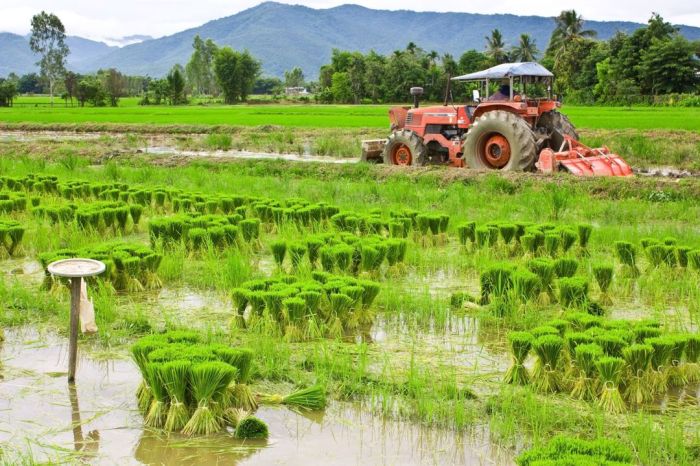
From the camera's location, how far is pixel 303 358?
203 inches

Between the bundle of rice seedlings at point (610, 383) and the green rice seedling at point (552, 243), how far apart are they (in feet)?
11.2

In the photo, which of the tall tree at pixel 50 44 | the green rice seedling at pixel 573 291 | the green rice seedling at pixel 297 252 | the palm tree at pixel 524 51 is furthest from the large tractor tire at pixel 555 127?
the tall tree at pixel 50 44

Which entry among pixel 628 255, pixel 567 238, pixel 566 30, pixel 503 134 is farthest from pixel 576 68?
pixel 628 255

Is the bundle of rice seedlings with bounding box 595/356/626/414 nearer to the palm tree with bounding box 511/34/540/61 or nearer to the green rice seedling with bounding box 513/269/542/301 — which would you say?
the green rice seedling with bounding box 513/269/542/301

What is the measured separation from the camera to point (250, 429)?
4.05m

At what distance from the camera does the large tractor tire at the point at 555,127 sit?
14477 mm

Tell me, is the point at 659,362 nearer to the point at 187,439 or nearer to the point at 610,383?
the point at 610,383

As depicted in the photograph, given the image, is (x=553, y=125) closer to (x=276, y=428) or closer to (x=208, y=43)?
(x=276, y=428)

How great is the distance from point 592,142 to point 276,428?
48.1ft

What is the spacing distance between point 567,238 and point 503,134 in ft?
19.6

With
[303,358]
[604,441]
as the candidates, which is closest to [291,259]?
[303,358]

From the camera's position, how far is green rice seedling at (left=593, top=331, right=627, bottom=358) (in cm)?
456

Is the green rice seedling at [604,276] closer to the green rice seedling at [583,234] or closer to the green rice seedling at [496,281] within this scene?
the green rice seedling at [496,281]

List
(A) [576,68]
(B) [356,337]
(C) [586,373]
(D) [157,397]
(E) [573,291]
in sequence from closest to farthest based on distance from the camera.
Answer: (D) [157,397]
(C) [586,373]
(B) [356,337]
(E) [573,291]
(A) [576,68]
